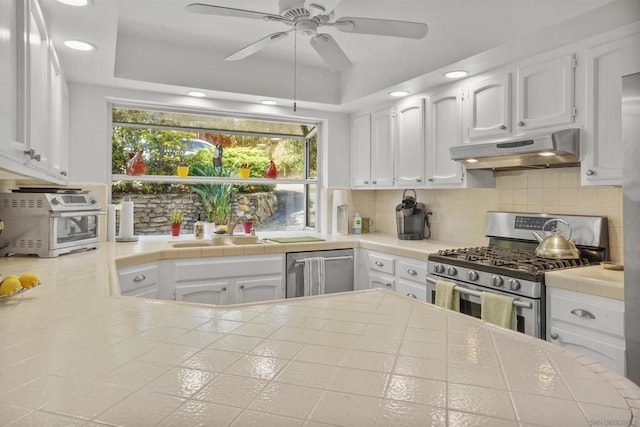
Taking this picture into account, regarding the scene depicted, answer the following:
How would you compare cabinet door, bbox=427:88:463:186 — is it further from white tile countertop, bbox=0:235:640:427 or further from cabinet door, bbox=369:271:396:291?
white tile countertop, bbox=0:235:640:427

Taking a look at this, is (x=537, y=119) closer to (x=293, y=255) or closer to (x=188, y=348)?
(x=293, y=255)

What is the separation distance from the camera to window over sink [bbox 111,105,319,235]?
365 centimetres

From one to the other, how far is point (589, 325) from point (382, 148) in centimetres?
228

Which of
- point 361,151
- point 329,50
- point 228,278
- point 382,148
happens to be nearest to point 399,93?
point 382,148

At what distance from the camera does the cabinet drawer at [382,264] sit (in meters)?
3.25

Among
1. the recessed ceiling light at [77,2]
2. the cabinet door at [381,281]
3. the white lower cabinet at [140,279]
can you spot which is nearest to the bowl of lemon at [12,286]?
the white lower cabinet at [140,279]

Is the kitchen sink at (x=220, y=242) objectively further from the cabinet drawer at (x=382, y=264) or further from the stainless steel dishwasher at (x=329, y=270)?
the cabinet drawer at (x=382, y=264)

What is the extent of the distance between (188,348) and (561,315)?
1831mm

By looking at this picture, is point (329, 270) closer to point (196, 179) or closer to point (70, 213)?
point (196, 179)

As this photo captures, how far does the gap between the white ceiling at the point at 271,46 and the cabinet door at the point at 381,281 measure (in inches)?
58.3

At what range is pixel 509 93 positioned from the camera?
266 cm

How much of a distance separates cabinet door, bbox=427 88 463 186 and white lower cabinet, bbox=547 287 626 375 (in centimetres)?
121

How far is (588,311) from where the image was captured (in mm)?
1937

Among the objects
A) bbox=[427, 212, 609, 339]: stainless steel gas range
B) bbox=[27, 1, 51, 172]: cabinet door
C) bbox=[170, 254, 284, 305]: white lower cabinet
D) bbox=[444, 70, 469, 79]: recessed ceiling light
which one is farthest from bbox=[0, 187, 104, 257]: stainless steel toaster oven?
bbox=[444, 70, 469, 79]: recessed ceiling light
